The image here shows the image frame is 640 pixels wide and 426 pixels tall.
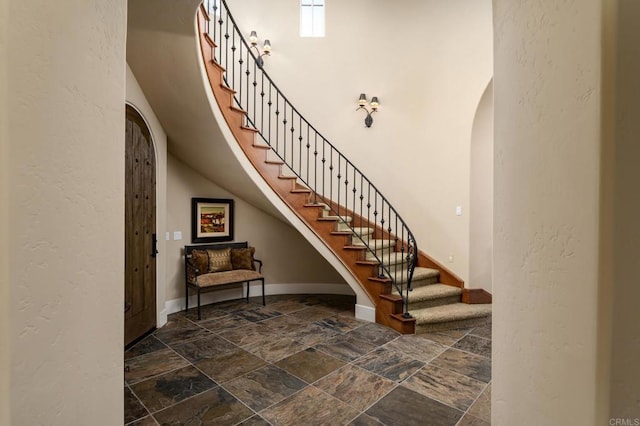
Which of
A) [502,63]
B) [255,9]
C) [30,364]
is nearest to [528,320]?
[502,63]

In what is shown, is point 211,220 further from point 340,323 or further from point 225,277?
point 340,323

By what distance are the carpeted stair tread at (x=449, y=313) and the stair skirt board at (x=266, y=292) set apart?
583mm

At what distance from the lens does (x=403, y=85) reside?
14.9 ft

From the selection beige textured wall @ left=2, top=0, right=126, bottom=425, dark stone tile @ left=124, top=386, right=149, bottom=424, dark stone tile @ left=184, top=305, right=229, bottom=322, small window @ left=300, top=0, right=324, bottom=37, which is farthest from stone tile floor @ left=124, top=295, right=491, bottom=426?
small window @ left=300, top=0, right=324, bottom=37

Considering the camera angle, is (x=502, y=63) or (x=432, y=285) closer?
(x=502, y=63)

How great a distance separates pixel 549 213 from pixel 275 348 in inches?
107

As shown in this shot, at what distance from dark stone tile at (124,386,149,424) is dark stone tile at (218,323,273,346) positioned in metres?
1.04

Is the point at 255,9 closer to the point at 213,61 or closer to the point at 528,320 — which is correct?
the point at 213,61

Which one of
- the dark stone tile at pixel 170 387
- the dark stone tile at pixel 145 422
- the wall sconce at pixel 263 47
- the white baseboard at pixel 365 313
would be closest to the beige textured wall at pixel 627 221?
the dark stone tile at pixel 145 422

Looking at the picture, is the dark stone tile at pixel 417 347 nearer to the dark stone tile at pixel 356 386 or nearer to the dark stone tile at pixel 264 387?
the dark stone tile at pixel 356 386

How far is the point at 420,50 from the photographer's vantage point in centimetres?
439

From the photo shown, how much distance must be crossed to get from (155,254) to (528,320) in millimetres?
3423

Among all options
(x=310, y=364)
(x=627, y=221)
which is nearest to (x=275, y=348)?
(x=310, y=364)

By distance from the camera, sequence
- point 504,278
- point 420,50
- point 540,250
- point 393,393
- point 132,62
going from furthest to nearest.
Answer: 1. point 420,50
2. point 132,62
3. point 393,393
4. point 504,278
5. point 540,250
